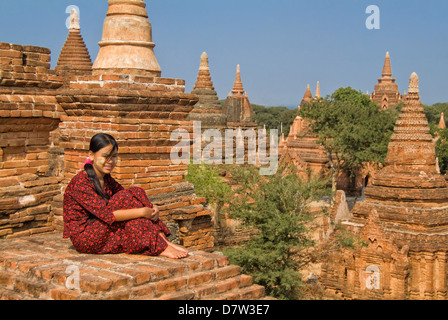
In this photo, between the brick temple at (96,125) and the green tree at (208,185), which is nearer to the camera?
the brick temple at (96,125)

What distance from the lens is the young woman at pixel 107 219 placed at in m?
4.38

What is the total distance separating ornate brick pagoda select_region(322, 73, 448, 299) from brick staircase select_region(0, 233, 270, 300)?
11073 millimetres

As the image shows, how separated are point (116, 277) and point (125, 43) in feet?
11.9

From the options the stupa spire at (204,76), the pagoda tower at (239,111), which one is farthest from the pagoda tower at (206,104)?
the pagoda tower at (239,111)

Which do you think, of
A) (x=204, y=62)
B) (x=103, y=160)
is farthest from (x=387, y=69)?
(x=103, y=160)

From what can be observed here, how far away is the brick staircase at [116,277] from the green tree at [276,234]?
7.81 meters

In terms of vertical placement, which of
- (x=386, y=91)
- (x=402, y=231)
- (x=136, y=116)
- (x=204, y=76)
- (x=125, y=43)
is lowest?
(x=402, y=231)

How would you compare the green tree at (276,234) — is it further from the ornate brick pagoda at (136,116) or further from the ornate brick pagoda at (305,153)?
the ornate brick pagoda at (305,153)

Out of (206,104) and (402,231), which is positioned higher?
(206,104)

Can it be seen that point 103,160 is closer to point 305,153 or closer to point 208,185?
point 208,185

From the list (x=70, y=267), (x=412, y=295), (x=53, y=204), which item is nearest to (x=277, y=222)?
(x=412, y=295)

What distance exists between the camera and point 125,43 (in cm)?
666
